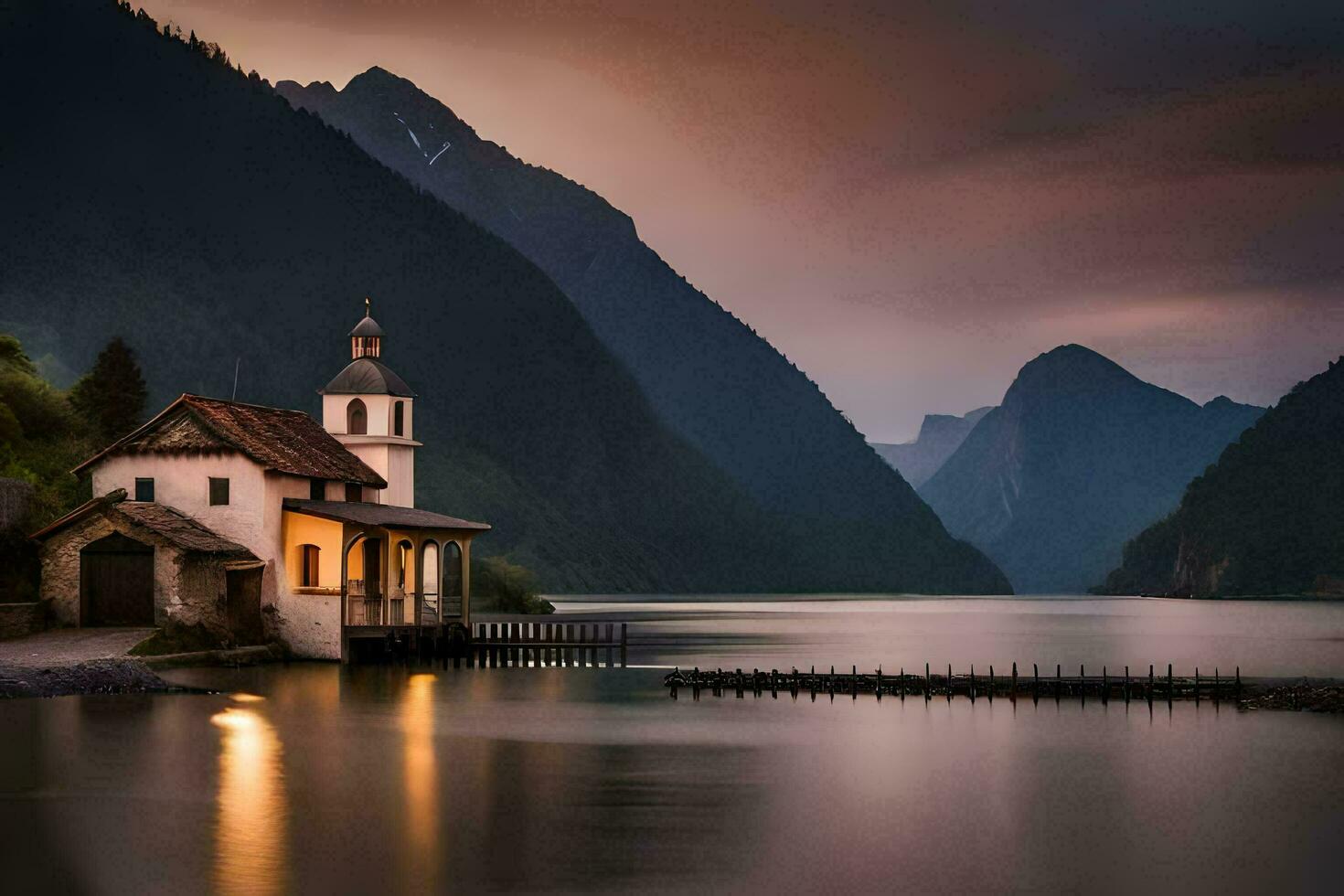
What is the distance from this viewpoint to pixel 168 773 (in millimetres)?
34688

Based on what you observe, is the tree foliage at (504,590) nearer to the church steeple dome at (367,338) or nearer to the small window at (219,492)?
the church steeple dome at (367,338)

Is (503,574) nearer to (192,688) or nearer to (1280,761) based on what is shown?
(192,688)

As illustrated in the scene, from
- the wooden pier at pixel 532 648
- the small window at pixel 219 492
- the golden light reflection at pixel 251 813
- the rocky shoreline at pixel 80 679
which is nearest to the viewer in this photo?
the golden light reflection at pixel 251 813

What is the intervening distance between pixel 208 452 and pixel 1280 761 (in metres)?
39.5

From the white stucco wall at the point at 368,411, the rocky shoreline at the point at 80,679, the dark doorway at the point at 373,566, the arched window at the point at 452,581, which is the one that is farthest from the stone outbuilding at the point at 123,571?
the arched window at the point at 452,581

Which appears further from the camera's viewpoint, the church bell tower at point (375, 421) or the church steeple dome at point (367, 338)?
the church steeple dome at point (367, 338)

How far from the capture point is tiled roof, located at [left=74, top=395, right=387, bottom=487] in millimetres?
63969

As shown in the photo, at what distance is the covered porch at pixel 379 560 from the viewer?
6406cm

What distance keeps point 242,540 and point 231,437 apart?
12.6ft

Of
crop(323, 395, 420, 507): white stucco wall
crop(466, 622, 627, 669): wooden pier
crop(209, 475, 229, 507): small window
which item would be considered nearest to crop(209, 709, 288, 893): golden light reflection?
crop(209, 475, 229, 507): small window

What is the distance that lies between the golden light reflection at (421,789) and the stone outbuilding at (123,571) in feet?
29.7

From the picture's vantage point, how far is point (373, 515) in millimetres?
66875

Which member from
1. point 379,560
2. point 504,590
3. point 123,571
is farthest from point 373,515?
point 504,590

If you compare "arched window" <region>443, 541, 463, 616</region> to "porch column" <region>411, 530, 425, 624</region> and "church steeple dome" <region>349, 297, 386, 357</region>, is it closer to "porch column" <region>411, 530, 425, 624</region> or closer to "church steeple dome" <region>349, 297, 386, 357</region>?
"church steeple dome" <region>349, 297, 386, 357</region>
